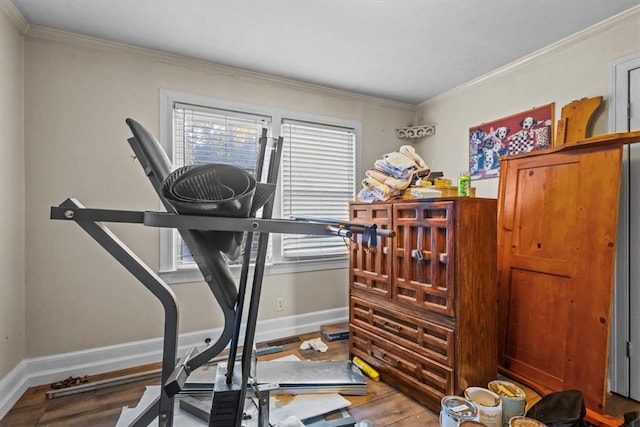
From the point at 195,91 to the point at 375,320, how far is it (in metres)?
2.45

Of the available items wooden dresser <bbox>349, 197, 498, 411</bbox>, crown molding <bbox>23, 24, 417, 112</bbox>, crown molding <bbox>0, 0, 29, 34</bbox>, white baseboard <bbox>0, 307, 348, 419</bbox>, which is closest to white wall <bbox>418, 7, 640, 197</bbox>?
crown molding <bbox>23, 24, 417, 112</bbox>

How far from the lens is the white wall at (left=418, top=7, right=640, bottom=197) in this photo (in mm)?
2133

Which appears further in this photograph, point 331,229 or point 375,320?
point 375,320

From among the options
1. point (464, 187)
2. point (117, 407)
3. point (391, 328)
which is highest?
point (464, 187)

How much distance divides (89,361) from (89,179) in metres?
1.39

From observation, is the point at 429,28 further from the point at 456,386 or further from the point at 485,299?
the point at 456,386

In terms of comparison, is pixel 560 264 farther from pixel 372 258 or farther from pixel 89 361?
pixel 89 361

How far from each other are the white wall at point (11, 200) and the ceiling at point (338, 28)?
303mm

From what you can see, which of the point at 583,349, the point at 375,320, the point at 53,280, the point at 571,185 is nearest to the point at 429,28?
the point at 571,185

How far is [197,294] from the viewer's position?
2723 millimetres

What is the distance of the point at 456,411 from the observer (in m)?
1.55

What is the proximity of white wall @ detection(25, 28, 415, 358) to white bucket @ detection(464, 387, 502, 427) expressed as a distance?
211cm

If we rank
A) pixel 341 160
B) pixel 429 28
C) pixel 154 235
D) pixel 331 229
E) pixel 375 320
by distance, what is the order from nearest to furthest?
pixel 331 229 < pixel 429 28 < pixel 375 320 < pixel 154 235 < pixel 341 160

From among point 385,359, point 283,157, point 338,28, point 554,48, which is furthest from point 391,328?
point 554,48
